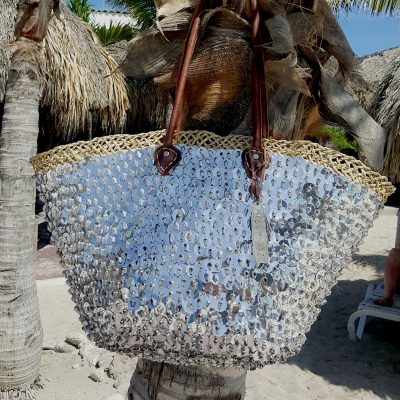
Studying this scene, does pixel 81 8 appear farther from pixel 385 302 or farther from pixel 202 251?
pixel 202 251

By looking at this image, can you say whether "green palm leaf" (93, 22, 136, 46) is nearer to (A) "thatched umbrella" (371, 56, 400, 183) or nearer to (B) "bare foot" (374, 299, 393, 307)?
(A) "thatched umbrella" (371, 56, 400, 183)

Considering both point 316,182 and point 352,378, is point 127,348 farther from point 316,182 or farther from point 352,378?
point 352,378

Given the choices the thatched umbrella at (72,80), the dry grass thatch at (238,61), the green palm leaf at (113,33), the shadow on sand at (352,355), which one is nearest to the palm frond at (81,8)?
the green palm leaf at (113,33)

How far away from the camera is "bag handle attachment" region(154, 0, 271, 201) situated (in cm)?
96

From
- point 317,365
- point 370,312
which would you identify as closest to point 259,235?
point 317,365

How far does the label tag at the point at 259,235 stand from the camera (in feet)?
3.02

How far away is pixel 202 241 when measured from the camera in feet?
3.07

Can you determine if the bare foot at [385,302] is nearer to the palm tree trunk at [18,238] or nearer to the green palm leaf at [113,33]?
the palm tree trunk at [18,238]

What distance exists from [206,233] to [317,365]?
3.67 m

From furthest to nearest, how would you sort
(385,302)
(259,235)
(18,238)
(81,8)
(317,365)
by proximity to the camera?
1. (81,8)
2. (385,302)
3. (317,365)
4. (18,238)
5. (259,235)

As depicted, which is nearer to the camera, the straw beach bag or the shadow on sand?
the straw beach bag

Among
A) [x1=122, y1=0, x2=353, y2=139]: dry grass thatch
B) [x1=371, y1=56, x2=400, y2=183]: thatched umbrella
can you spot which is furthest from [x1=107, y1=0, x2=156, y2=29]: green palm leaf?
[x1=122, y1=0, x2=353, y2=139]: dry grass thatch

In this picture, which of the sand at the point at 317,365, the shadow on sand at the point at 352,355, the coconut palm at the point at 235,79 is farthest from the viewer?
the shadow on sand at the point at 352,355

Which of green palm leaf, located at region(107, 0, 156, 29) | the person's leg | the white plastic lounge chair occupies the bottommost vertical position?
the white plastic lounge chair
